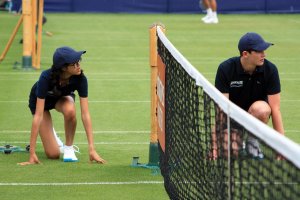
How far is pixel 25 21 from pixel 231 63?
944 cm

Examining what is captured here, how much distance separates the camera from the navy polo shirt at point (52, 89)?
9922 mm

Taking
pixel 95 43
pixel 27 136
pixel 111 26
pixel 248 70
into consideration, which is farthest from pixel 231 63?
pixel 111 26

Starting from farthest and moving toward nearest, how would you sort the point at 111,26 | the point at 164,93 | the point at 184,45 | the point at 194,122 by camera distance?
the point at 111,26 < the point at 184,45 < the point at 164,93 < the point at 194,122

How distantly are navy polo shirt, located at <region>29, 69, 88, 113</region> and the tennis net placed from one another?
935 millimetres

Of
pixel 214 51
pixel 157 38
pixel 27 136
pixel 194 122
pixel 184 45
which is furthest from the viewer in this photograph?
pixel 184 45

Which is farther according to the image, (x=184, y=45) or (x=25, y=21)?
(x=184, y=45)

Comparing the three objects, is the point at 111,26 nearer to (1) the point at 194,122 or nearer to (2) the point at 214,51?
(2) the point at 214,51

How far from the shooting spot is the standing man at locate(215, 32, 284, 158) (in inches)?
372

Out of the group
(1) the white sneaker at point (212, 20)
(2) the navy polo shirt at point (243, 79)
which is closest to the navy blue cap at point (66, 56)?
(2) the navy polo shirt at point (243, 79)

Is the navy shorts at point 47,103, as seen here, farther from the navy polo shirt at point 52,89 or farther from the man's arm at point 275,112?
the man's arm at point 275,112

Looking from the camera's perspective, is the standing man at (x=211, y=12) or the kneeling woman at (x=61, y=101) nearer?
the kneeling woman at (x=61, y=101)

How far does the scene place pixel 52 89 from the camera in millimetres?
10133

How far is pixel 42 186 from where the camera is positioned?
923 cm

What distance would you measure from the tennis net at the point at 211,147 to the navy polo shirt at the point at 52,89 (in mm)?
935
